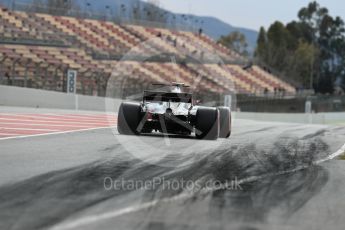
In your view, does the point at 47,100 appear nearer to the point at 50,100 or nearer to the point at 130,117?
the point at 50,100

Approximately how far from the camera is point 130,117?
14.1 m

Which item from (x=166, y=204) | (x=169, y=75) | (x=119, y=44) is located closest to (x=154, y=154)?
(x=166, y=204)

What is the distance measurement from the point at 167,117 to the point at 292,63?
87760 mm

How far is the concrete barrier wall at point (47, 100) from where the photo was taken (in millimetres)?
28422

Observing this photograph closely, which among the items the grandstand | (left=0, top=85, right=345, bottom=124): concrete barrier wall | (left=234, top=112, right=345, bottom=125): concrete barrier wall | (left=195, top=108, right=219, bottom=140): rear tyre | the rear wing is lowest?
(left=234, top=112, right=345, bottom=125): concrete barrier wall

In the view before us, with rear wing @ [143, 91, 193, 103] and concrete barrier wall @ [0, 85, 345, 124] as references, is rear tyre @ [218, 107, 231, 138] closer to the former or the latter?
rear wing @ [143, 91, 193, 103]

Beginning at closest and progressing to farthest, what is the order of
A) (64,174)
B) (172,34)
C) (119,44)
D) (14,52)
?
1. (64,174)
2. (14,52)
3. (119,44)
4. (172,34)

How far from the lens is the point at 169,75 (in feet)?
147

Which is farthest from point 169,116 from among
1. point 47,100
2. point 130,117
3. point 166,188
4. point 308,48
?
point 308,48

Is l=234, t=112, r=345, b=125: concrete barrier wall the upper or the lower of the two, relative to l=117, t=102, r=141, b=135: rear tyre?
lower

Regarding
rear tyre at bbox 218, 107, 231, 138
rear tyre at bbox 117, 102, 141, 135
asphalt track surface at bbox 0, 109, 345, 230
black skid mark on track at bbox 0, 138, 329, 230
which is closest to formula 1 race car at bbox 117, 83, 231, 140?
rear tyre at bbox 117, 102, 141, 135

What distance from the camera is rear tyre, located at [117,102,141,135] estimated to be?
1403 centimetres

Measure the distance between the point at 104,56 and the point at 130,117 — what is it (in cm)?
2971

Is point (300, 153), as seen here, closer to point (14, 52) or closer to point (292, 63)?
point (14, 52)
